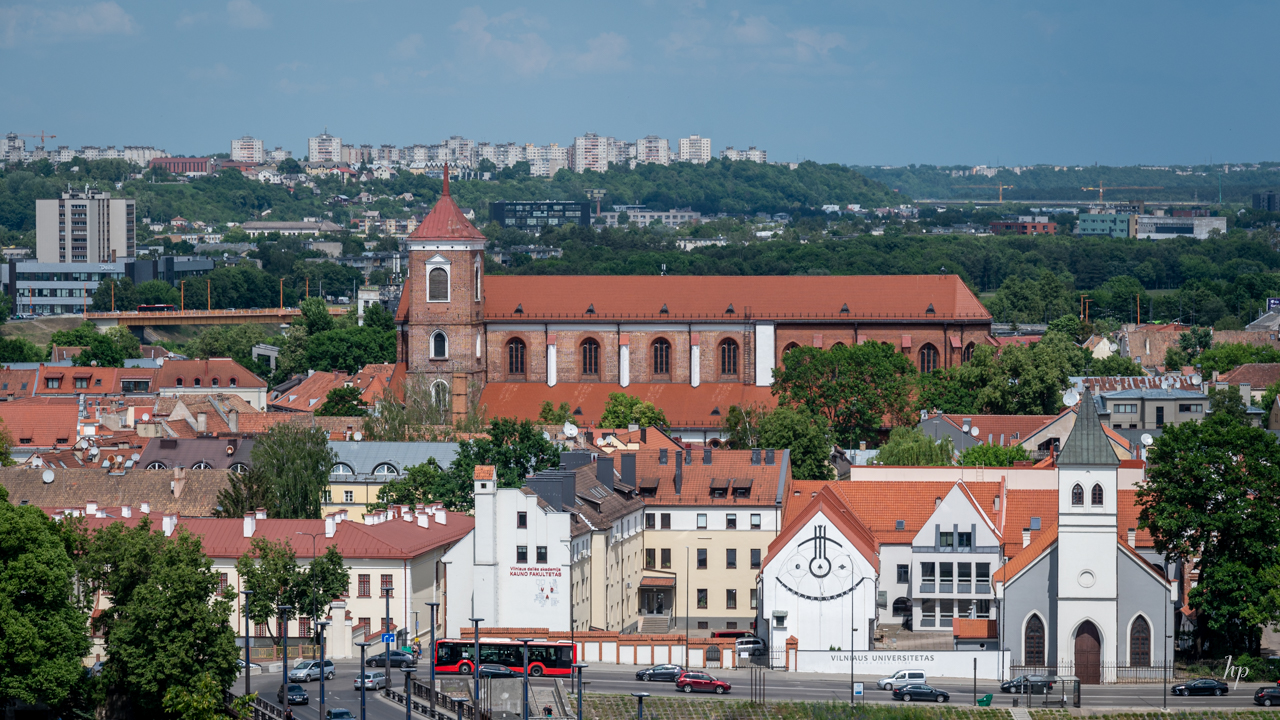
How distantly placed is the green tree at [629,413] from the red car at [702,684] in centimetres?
4482

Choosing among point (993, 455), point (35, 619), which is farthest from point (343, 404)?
point (35, 619)

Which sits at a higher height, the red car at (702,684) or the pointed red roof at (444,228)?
the pointed red roof at (444,228)

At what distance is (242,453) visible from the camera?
95.5 metres

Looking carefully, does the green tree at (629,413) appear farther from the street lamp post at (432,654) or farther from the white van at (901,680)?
the white van at (901,680)

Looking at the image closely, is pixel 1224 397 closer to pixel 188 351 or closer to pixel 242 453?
pixel 242 453

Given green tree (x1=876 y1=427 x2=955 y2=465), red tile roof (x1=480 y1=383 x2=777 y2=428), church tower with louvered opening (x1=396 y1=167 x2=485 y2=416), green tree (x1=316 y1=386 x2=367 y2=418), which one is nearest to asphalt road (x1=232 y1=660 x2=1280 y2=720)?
green tree (x1=876 y1=427 x2=955 y2=465)

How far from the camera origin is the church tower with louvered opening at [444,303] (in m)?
116

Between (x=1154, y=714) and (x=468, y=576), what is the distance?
23.1 meters

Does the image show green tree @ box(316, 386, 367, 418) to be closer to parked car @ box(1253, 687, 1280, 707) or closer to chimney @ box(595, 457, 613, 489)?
chimney @ box(595, 457, 613, 489)

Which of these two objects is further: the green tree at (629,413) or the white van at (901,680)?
the green tree at (629,413)

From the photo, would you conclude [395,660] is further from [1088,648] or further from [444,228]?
[444,228]

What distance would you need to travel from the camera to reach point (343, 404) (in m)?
118

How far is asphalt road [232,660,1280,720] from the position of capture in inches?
2500

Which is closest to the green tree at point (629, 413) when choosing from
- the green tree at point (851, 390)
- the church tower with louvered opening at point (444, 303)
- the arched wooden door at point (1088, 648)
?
the green tree at point (851, 390)
